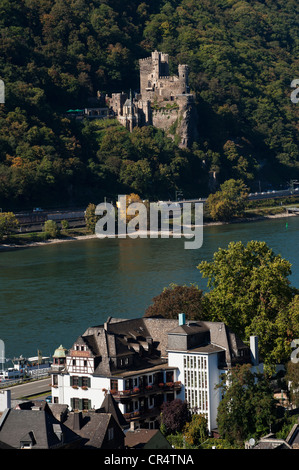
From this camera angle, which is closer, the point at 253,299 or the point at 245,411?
the point at 245,411

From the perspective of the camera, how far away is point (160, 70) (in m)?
110

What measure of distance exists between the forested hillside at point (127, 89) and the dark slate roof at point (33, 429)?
215 feet

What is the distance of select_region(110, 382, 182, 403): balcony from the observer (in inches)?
1021

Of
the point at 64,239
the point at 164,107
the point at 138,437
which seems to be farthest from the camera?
the point at 164,107

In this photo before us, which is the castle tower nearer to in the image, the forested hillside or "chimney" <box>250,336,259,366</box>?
the forested hillside

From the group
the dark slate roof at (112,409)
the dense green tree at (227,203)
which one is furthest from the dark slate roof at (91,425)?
the dense green tree at (227,203)

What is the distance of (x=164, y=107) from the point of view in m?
107

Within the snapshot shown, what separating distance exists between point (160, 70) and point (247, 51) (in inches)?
1211

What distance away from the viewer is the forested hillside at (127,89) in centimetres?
9312

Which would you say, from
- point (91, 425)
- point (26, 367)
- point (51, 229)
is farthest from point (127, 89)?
point (91, 425)

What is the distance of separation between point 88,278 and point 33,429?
119 ft

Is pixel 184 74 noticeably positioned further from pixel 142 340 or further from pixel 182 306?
pixel 142 340

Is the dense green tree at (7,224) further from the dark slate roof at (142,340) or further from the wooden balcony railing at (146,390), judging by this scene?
the wooden balcony railing at (146,390)

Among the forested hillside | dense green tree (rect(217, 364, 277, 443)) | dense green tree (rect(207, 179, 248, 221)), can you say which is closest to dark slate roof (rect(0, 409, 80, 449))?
dense green tree (rect(217, 364, 277, 443))
